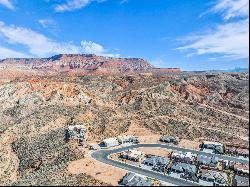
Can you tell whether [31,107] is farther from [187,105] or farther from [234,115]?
[234,115]

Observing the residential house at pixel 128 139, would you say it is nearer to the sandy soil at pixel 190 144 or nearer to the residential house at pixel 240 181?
Result: the sandy soil at pixel 190 144

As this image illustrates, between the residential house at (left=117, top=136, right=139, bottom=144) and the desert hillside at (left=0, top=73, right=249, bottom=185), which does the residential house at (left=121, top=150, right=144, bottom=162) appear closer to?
the residential house at (left=117, top=136, right=139, bottom=144)

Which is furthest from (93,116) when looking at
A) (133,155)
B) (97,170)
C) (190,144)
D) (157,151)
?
(97,170)

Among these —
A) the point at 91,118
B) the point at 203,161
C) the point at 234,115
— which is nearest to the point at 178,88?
the point at 234,115

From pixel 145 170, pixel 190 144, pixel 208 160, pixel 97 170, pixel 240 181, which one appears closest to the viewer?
pixel 240 181

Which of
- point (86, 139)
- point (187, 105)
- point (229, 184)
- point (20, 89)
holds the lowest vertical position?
point (229, 184)

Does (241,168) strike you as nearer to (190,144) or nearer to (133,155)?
(190,144)
